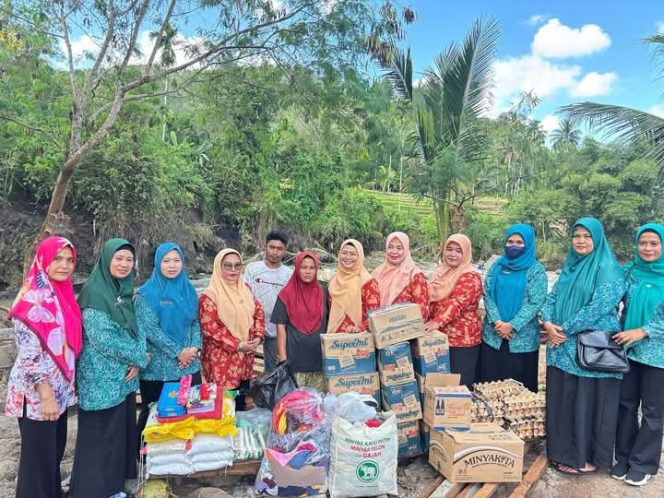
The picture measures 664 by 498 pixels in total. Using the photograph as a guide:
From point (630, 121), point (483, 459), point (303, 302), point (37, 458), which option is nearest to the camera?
point (37, 458)

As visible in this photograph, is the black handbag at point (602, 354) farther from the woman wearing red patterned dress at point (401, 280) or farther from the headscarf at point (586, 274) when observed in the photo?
the woman wearing red patterned dress at point (401, 280)

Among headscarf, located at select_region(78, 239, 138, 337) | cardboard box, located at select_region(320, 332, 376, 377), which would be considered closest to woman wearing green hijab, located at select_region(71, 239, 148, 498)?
headscarf, located at select_region(78, 239, 138, 337)

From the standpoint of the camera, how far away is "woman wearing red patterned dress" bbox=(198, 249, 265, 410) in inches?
120

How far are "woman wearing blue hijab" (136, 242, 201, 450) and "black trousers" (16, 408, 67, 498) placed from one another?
1.78 ft

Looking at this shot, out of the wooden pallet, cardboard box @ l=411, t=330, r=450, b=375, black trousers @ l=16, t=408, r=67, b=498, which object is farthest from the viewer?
cardboard box @ l=411, t=330, r=450, b=375

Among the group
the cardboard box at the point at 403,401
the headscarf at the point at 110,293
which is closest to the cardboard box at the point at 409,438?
the cardboard box at the point at 403,401

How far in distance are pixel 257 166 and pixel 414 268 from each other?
4093 mm

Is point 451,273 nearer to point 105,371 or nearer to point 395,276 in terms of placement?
point 395,276

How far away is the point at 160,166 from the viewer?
1056 cm

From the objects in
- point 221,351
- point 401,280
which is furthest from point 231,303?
point 401,280

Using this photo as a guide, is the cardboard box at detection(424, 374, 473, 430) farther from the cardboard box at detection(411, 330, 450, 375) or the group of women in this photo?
the group of women

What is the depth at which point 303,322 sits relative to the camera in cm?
314

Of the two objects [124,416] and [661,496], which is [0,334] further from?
[661,496]

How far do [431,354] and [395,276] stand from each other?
2.05 feet
